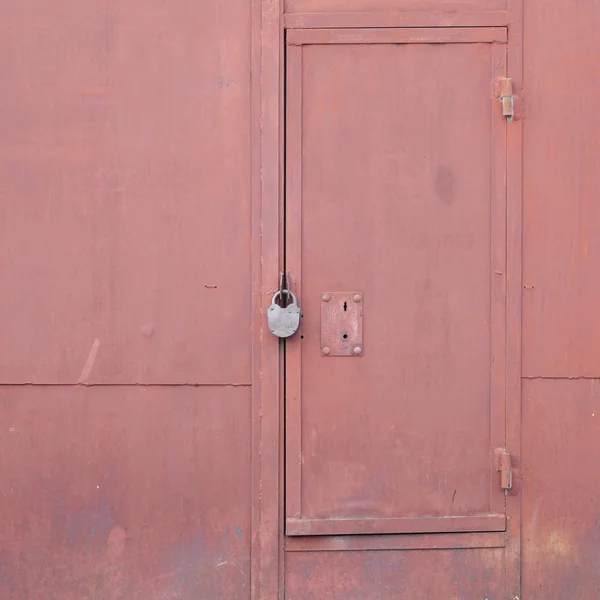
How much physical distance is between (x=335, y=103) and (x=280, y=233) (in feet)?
1.68

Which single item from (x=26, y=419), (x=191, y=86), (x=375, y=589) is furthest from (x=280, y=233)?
(x=375, y=589)

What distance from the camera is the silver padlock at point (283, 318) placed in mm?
2572

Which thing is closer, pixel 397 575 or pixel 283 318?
pixel 283 318

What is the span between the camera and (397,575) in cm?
268

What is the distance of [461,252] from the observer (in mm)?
2643

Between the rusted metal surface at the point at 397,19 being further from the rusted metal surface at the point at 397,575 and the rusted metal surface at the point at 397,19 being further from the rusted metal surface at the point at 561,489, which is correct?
the rusted metal surface at the point at 397,575

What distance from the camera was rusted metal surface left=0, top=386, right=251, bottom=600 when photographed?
8.64 ft

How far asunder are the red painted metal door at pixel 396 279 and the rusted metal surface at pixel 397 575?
0.37ft

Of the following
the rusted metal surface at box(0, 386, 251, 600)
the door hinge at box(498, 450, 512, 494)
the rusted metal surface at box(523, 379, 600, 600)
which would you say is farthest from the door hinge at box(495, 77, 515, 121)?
the rusted metal surface at box(0, 386, 251, 600)

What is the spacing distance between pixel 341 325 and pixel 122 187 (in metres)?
0.94

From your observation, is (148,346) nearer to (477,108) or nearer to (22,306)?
(22,306)

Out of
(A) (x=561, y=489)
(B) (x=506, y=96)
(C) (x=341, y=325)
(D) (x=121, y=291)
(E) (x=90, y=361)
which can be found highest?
(B) (x=506, y=96)

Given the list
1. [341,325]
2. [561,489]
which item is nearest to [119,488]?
[341,325]

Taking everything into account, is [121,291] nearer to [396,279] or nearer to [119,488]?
[119,488]
